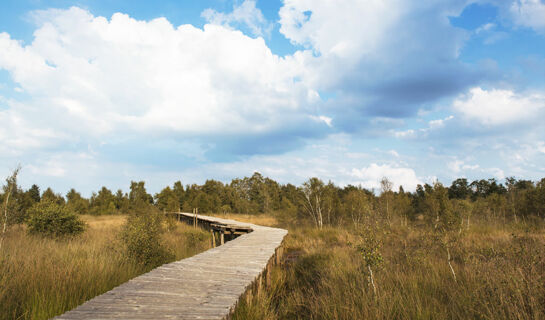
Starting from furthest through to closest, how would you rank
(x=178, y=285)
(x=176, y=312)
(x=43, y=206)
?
(x=43, y=206) < (x=178, y=285) < (x=176, y=312)

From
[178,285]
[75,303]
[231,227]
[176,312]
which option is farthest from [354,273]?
[231,227]

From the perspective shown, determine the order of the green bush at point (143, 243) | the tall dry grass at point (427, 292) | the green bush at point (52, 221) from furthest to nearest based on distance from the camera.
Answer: the green bush at point (52, 221) → the green bush at point (143, 243) → the tall dry grass at point (427, 292)

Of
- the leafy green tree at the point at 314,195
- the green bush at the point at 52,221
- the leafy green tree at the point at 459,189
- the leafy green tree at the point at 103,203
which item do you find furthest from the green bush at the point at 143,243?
the leafy green tree at the point at 459,189

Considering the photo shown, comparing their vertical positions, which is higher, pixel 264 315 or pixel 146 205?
pixel 146 205

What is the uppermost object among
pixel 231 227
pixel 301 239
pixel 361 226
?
pixel 361 226

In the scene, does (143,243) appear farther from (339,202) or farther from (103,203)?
(103,203)

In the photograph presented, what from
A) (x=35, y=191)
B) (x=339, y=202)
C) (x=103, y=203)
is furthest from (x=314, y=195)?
(x=35, y=191)

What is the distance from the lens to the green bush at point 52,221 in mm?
11367

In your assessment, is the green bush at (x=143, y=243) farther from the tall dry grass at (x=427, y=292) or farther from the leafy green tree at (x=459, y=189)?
the leafy green tree at (x=459, y=189)

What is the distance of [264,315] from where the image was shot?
3.88 m

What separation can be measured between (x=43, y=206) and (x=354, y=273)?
542 inches

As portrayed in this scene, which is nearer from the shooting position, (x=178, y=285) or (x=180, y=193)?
(x=178, y=285)

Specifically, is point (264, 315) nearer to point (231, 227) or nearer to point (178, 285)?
point (178, 285)

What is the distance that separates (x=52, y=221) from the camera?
11562 millimetres
